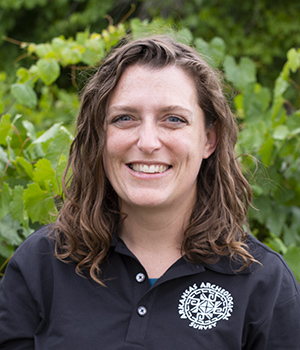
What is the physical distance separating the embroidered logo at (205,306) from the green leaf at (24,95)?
1.44 m

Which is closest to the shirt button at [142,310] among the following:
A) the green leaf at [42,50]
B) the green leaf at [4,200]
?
the green leaf at [4,200]

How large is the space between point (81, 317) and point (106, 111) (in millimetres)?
689

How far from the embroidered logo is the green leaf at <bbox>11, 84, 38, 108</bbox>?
1443 millimetres

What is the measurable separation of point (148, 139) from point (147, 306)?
20.8 inches

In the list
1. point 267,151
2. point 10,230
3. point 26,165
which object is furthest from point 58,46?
point 267,151

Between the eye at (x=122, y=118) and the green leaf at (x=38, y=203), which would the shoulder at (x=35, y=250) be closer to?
the green leaf at (x=38, y=203)

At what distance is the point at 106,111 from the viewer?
1785mm

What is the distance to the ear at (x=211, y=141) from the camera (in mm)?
1889

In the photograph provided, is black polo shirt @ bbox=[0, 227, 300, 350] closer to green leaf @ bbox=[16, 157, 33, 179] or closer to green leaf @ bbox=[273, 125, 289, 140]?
green leaf @ bbox=[16, 157, 33, 179]

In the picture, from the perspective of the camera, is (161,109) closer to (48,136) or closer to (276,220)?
(48,136)

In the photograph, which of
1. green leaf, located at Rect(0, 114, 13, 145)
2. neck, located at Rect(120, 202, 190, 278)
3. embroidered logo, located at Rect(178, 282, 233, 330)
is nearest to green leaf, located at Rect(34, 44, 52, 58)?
green leaf, located at Rect(0, 114, 13, 145)

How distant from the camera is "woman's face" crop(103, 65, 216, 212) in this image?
1.67 m

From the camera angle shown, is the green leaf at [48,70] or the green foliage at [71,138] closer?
the green foliage at [71,138]

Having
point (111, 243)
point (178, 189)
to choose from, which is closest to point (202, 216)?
point (178, 189)
